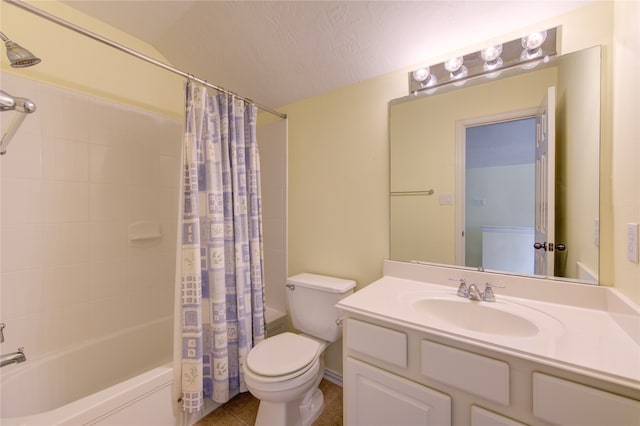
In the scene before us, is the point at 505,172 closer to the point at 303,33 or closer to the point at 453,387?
the point at 453,387

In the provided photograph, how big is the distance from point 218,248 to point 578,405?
1.50 m

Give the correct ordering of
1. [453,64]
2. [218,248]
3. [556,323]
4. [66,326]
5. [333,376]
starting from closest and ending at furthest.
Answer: [556,323] → [453,64] → [218,248] → [66,326] → [333,376]

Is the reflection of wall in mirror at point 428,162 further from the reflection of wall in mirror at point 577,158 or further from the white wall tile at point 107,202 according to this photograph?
the white wall tile at point 107,202

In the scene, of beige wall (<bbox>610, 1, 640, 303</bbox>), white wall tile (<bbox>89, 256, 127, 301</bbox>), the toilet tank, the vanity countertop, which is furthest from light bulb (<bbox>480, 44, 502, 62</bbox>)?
white wall tile (<bbox>89, 256, 127, 301</bbox>)

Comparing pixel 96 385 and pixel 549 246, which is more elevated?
pixel 549 246

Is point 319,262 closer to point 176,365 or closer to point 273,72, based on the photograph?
point 176,365

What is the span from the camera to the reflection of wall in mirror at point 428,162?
4.30 ft

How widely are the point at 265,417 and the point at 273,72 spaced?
208cm

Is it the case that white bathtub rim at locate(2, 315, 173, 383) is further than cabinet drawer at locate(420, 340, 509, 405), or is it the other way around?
white bathtub rim at locate(2, 315, 173, 383)

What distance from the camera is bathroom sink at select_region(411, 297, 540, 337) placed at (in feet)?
3.33

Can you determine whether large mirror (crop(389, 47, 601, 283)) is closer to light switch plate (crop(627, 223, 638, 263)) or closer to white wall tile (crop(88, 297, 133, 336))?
light switch plate (crop(627, 223, 638, 263))

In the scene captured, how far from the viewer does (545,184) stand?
1.14 meters

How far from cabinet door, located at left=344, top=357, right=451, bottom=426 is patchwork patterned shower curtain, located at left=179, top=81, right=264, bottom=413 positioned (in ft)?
2.50

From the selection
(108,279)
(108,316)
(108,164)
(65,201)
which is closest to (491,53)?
(108,164)
